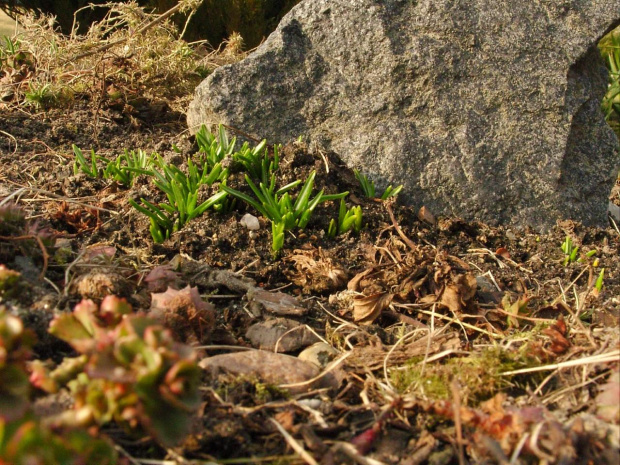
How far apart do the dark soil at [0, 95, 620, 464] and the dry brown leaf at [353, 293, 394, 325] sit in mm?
20

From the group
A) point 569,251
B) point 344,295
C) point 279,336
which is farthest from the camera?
point 569,251

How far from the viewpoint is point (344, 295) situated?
2402mm

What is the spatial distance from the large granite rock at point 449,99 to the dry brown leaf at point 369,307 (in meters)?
1.18

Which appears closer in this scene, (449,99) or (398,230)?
(398,230)

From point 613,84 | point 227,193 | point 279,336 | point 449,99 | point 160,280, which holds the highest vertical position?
point 613,84

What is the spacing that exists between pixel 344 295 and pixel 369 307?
0.19 meters

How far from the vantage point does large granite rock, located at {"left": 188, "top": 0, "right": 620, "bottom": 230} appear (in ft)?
10.9

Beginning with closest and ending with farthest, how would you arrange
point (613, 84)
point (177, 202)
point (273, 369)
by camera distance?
1. point (273, 369)
2. point (177, 202)
3. point (613, 84)

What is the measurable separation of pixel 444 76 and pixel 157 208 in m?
1.78

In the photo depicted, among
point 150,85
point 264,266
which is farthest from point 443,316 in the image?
point 150,85

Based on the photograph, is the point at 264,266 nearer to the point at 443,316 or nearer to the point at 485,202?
the point at 443,316

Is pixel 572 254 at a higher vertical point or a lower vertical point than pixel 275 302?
higher

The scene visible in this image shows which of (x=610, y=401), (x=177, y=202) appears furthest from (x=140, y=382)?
(x=177, y=202)

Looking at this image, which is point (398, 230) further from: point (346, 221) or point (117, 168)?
point (117, 168)
